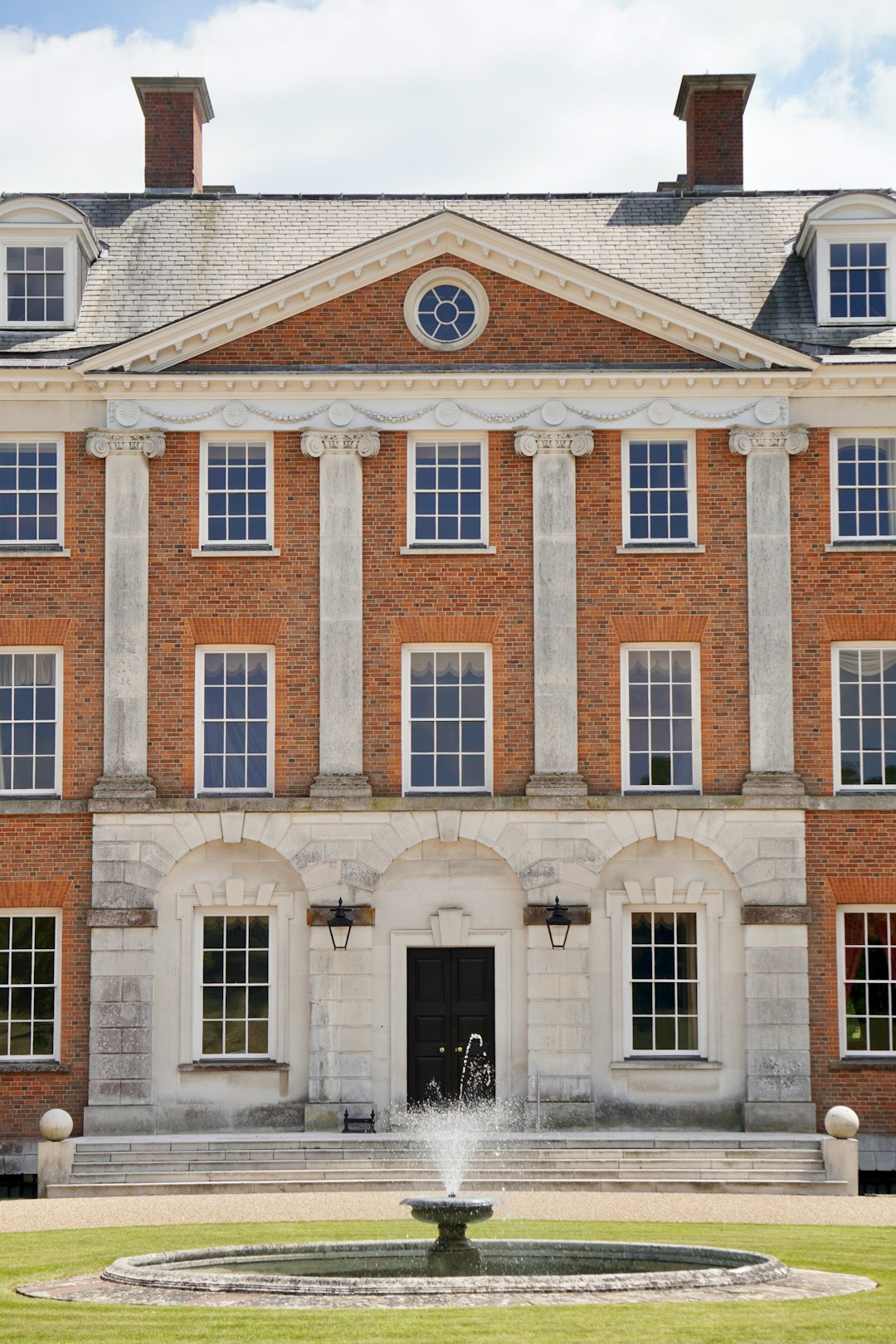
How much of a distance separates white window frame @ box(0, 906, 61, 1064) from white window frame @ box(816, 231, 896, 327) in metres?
14.1

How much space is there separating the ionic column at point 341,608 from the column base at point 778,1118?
6.88 m

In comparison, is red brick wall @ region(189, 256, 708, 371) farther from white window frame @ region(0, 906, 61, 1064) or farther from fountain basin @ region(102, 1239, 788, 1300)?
fountain basin @ region(102, 1239, 788, 1300)

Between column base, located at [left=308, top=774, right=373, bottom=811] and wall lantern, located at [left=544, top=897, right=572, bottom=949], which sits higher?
column base, located at [left=308, top=774, right=373, bottom=811]

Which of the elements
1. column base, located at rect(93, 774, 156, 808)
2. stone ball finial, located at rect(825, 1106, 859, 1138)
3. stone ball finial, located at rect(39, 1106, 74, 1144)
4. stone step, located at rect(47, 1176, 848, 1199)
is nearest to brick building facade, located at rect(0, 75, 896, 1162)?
column base, located at rect(93, 774, 156, 808)

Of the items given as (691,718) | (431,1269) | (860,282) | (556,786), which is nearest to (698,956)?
(556,786)

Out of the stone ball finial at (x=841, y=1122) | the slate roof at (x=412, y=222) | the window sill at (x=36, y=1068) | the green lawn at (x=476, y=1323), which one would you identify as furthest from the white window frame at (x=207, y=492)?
the green lawn at (x=476, y=1323)

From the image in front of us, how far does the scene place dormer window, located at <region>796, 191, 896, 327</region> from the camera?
95.9 feet

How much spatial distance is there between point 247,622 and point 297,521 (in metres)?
1.63

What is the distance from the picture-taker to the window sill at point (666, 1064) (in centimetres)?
2719

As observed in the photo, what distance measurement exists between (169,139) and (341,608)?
33.0ft

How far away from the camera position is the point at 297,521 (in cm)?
2833

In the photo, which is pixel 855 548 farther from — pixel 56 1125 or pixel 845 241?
pixel 56 1125

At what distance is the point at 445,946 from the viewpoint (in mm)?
27688

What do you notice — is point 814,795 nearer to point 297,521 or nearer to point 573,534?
point 573,534
